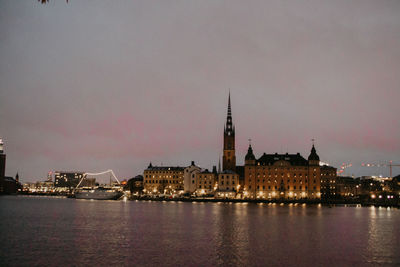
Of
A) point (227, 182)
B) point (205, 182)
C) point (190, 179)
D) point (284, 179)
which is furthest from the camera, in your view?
point (190, 179)

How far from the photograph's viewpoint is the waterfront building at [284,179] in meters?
144

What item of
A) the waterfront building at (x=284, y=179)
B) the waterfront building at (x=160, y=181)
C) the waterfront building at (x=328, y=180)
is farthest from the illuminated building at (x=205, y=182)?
the waterfront building at (x=328, y=180)

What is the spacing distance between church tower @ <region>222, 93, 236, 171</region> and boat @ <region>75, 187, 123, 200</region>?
4603cm

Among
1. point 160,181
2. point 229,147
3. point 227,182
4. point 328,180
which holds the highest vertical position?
point 229,147

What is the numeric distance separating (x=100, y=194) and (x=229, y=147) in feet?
185

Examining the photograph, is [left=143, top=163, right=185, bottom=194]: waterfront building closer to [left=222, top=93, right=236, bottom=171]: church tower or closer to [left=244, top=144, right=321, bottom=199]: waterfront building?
[left=222, top=93, right=236, bottom=171]: church tower

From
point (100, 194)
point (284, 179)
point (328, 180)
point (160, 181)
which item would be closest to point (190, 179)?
point (160, 181)

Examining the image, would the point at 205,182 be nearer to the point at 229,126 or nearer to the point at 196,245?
the point at 229,126

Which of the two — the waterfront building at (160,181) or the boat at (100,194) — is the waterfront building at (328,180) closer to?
the waterfront building at (160,181)

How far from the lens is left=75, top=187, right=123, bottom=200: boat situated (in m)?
166

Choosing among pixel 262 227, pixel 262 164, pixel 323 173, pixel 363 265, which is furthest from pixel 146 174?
pixel 363 265

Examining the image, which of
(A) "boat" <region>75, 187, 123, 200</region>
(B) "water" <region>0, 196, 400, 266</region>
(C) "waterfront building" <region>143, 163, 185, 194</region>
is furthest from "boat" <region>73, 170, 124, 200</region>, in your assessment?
(B) "water" <region>0, 196, 400, 266</region>

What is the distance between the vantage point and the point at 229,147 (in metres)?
168

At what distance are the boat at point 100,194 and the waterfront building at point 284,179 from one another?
55488 mm
